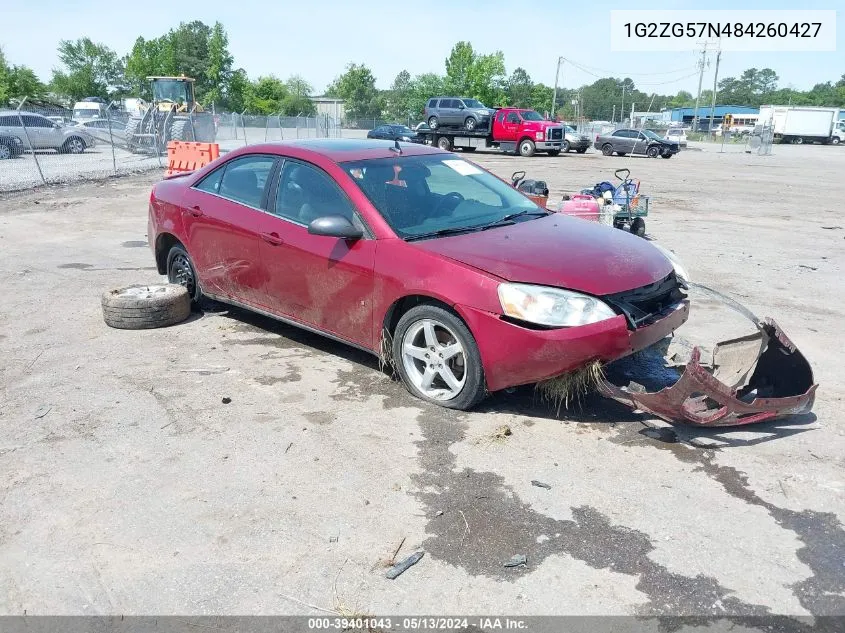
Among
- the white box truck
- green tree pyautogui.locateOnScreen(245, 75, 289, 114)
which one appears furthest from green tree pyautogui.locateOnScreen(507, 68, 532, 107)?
the white box truck

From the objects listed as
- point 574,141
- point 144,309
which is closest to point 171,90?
point 574,141

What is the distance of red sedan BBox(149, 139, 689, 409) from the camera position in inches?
156

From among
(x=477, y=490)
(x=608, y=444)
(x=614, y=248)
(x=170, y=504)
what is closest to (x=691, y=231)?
(x=614, y=248)

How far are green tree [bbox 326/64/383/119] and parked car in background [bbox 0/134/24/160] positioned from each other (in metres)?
74.4

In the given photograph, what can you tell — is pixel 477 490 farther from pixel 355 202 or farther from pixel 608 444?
pixel 355 202

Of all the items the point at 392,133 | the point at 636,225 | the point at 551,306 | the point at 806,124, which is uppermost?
the point at 806,124

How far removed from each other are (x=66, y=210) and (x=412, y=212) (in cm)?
1075

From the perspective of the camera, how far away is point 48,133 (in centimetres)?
2520

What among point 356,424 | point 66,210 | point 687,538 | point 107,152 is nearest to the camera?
point 687,538

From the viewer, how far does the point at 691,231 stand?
11594 millimetres

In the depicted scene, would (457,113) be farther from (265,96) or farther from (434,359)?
(265,96)

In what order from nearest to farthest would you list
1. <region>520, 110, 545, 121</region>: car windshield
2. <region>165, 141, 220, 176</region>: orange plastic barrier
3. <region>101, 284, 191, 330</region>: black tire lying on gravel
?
<region>101, 284, 191, 330</region>: black tire lying on gravel
<region>165, 141, 220, 176</region>: orange plastic barrier
<region>520, 110, 545, 121</region>: car windshield

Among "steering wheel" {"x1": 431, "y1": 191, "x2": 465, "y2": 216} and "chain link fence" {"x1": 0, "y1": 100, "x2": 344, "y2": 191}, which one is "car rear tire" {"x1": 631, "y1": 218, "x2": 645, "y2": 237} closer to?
"steering wheel" {"x1": 431, "y1": 191, "x2": 465, "y2": 216}

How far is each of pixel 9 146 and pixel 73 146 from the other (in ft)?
16.2
